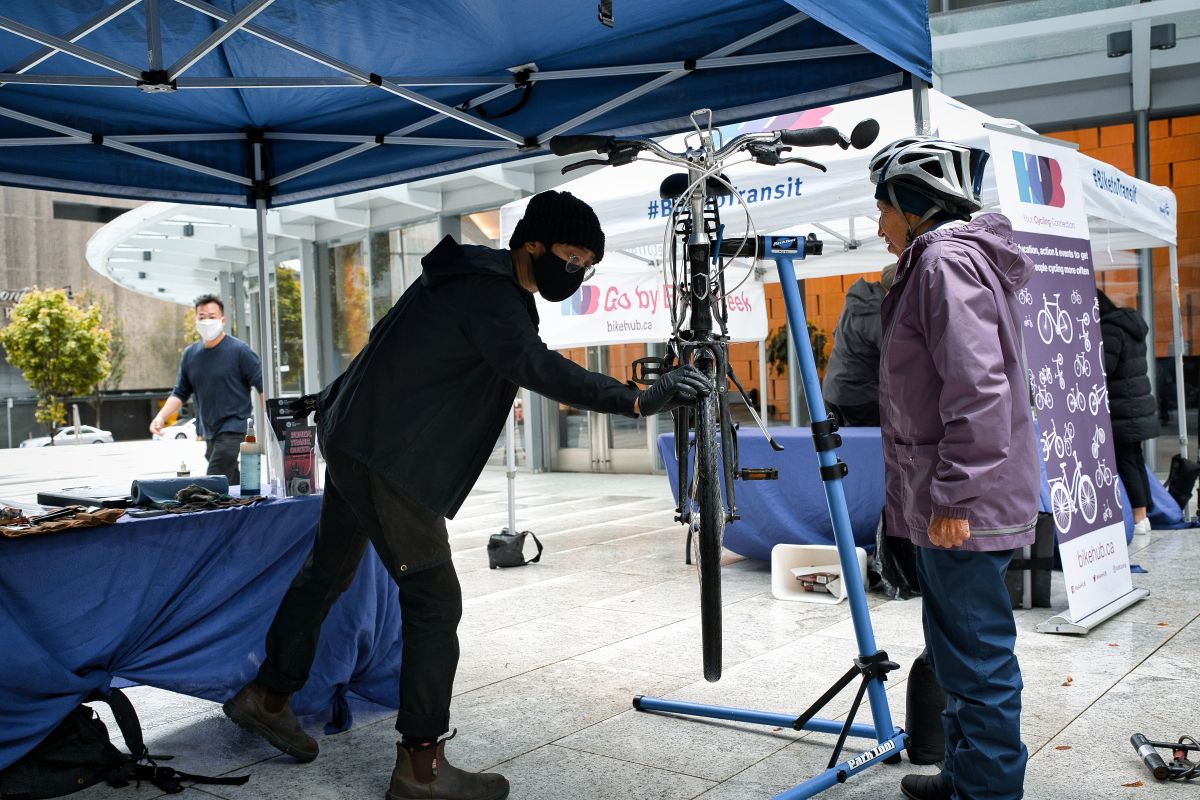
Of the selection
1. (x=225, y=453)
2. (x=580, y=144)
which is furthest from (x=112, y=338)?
(x=580, y=144)

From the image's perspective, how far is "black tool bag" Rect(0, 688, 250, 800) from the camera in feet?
10.5

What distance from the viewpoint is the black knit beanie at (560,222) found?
3.02 m

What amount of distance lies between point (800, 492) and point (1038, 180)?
2310 millimetres

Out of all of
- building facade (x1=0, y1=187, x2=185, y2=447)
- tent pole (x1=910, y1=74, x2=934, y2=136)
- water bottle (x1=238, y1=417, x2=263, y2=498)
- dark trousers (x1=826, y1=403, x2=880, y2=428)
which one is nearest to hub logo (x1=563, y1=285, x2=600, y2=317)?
dark trousers (x1=826, y1=403, x2=880, y2=428)

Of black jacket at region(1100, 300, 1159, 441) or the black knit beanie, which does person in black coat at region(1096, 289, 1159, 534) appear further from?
the black knit beanie

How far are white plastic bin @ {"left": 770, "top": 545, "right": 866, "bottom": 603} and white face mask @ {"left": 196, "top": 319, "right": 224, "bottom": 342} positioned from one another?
386cm

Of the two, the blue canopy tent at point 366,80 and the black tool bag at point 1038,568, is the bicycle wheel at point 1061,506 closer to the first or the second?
the black tool bag at point 1038,568

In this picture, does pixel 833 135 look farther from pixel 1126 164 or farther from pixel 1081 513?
pixel 1126 164

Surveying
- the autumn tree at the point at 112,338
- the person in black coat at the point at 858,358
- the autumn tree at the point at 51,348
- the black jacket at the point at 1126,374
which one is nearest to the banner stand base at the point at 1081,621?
the person in black coat at the point at 858,358

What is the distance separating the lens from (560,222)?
3.02m

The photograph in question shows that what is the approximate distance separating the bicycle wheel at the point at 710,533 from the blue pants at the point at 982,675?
58cm

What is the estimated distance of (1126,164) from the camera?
1102cm

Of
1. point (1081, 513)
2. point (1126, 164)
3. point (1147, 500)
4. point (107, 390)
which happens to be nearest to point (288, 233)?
point (1126, 164)

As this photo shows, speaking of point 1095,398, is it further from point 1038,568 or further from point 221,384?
point 221,384
